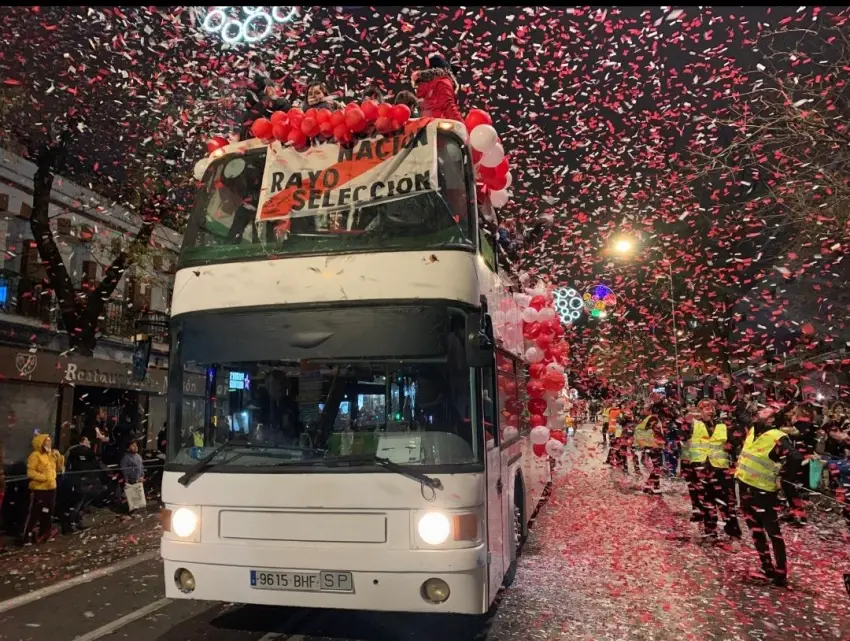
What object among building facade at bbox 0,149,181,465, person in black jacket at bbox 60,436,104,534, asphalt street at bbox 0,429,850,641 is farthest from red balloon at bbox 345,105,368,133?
building facade at bbox 0,149,181,465

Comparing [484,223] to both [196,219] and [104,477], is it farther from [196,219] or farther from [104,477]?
[104,477]

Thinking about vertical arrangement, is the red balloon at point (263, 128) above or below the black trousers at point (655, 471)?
above

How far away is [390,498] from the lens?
4.41 meters

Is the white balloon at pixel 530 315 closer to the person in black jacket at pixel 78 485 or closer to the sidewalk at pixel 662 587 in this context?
the sidewalk at pixel 662 587

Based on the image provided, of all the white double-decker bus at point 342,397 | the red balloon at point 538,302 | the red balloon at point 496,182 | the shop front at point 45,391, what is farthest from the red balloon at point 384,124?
the shop front at point 45,391

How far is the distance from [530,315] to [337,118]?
4529 millimetres

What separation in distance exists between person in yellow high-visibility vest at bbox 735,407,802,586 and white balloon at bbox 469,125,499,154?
16.0 ft

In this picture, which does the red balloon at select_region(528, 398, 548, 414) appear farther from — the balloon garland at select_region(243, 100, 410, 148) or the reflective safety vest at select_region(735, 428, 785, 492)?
the balloon garland at select_region(243, 100, 410, 148)

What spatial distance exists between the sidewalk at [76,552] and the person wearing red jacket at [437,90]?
705cm

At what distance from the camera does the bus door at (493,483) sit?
471 cm

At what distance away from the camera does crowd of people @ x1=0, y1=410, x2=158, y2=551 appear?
10086 mm

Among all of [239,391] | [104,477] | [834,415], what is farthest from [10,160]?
[834,415]

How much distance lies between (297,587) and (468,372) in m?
1.99

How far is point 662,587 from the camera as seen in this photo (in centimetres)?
692
